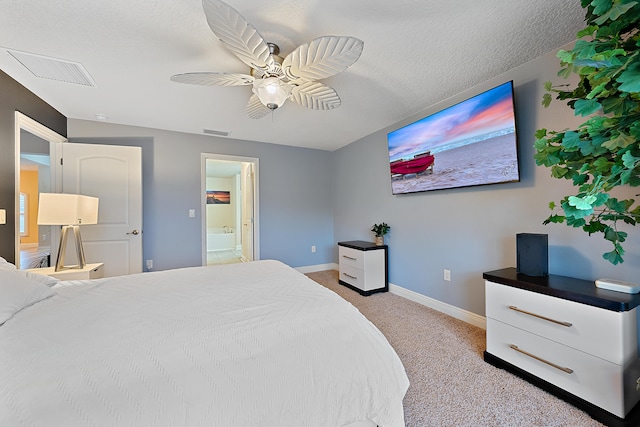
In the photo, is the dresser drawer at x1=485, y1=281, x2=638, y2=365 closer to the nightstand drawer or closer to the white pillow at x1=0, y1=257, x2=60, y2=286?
the nightstand drawer

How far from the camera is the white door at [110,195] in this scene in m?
2.94

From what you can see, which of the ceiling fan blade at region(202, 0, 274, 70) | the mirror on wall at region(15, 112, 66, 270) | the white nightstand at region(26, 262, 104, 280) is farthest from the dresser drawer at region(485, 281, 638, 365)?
the mirror on wall at region(15, 112, 66, 270)

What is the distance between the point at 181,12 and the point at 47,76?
1619 mm

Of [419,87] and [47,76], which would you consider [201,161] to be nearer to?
[47,76]

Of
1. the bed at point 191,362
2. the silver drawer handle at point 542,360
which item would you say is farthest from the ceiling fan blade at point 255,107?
the silver drawer handle at point 542,360

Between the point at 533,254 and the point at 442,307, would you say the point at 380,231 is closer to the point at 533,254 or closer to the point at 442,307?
the point at 442,307

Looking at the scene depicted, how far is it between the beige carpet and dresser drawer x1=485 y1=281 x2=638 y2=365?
36 cm

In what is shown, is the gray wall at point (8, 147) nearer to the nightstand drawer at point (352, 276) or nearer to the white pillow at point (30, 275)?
the white pillow at point (30, 275)

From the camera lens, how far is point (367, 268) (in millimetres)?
3283

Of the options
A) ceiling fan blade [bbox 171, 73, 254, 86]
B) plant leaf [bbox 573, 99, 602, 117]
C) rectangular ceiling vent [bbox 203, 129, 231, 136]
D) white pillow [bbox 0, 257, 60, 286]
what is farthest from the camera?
rectangular ceiling vent [bbox 203, 129, 231, 136]

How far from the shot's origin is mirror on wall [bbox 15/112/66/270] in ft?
8.28

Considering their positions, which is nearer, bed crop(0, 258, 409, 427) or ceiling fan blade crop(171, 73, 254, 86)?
bed crop(0, 258, 409, 427)

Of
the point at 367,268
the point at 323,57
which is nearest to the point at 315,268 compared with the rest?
the point at 367,268

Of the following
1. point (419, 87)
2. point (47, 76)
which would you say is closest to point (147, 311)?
point (47, 76)
